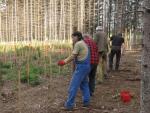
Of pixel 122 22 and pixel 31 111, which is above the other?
pixel 122 22

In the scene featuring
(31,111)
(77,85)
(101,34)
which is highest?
(101,34)

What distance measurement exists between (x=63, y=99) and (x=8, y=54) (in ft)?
30.3

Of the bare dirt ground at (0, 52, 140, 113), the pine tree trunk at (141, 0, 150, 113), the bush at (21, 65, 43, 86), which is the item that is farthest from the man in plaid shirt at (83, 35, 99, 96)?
the pine tree trunk at (141, 0, 150, 113)

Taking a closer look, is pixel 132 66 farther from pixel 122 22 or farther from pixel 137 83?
pixel 122 22

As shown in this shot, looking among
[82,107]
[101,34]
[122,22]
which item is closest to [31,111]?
[82,107]

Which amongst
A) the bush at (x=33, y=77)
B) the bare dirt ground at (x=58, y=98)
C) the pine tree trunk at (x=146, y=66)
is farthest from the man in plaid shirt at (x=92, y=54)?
the pine tree trunk at (x=146, y=66)

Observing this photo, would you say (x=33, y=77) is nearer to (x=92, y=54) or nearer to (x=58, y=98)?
(x=58, y=98)

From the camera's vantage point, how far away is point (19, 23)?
878 inches

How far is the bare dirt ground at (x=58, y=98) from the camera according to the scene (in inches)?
337

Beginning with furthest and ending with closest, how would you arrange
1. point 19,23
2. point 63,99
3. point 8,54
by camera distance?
point 19,23, point 8,54, point 63,99

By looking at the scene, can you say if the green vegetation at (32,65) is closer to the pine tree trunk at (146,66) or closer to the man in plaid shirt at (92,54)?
the man in plaid shirt at (92,54)

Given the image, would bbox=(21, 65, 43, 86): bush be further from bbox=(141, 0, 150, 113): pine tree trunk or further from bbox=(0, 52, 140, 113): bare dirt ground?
bbox=(141, 0, 150, 113): pine tree trunk

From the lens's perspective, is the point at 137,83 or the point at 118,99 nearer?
the point at 118,99

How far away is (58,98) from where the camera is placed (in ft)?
31.3
